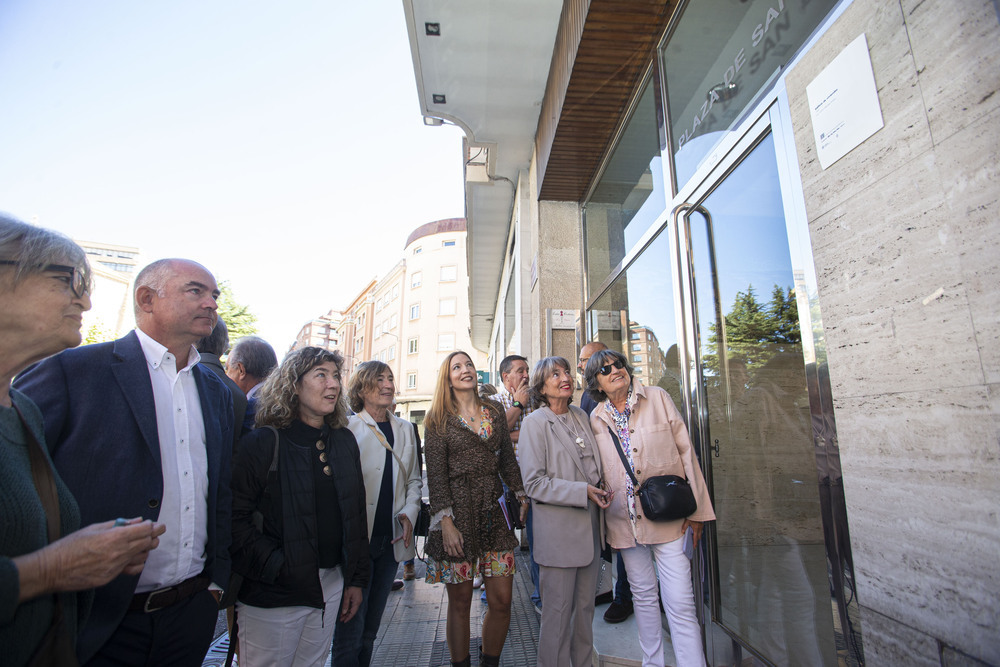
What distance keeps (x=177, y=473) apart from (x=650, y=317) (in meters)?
3.59

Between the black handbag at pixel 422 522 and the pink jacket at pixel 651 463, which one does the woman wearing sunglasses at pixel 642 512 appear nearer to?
the pink jacket at pixel 651 463

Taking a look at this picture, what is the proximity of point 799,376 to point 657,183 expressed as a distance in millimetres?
2449

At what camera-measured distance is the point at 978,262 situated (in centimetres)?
123

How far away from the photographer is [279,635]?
208 centimetres

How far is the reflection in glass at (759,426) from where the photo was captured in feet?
7.48

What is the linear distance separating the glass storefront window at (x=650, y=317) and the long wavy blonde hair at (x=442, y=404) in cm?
160

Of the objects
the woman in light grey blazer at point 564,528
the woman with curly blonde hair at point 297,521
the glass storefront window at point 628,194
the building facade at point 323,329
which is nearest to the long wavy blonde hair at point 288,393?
the woman with curly blonde hair at point 297,521

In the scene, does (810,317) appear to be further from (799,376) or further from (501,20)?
(501,20)

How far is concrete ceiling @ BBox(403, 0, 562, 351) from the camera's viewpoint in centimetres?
516

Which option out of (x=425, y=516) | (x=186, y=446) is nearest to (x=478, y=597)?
(x=425, y=516)

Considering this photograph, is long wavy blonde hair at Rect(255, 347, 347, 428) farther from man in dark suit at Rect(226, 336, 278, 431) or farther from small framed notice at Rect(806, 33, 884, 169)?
small framed notice at Rect(806, 33, 884, 169)

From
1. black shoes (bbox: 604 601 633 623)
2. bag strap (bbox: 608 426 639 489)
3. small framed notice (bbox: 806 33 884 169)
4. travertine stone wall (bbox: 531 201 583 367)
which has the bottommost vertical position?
black shoes (bbox: 604 601 633 623)

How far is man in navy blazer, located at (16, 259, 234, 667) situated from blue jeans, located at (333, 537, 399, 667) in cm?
91

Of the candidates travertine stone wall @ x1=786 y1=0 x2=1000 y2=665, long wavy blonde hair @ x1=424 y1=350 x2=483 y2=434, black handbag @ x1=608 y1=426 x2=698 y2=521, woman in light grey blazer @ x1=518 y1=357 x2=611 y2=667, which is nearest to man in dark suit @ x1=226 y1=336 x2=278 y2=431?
long wavy blonde hair @ x1=424 y1=350 x2=483 y2=434
